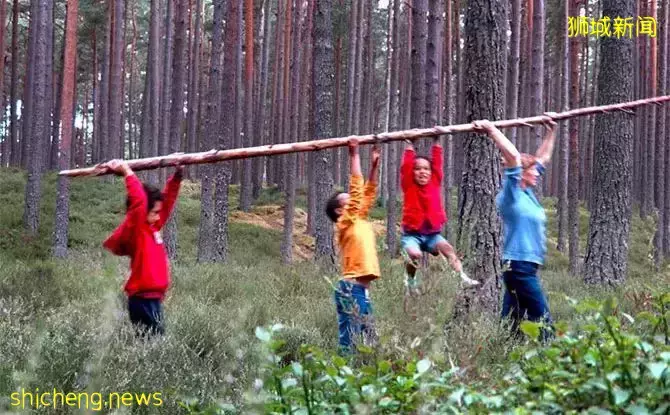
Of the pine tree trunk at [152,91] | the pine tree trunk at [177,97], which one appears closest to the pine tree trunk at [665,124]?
the pine tree trunk at [177,97]

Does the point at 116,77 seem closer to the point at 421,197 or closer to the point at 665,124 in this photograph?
the point at 421,197

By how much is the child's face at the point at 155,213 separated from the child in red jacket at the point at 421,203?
2.40 metres

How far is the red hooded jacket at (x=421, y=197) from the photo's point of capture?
275 inches

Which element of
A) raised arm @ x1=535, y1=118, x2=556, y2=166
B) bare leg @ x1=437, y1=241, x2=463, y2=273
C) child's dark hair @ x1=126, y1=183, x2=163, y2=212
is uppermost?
raised arm @ x1=535, y1=118, x2=556, y2=166

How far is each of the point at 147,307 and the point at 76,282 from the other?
412 cm

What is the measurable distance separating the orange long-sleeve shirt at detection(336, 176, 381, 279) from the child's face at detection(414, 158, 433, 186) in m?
0.89

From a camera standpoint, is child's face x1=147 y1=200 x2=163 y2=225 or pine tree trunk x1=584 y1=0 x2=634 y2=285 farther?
pine tree trunk x1=584 y1=0 x2=634 y2=285

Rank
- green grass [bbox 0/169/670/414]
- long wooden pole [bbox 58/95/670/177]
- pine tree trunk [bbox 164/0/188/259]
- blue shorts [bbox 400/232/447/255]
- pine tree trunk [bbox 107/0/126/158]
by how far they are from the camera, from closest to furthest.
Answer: green grass [bbox 0/169/670/414] → long wooden pole [bbox 58/95/670/177] → blue shorts [bbox 400/232/447/255] → pine tree trunk [bbox 164/0/188/259] → pine tree trunk [bbox 107/0/126/158]

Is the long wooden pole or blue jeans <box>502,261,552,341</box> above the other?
the long wooden pole

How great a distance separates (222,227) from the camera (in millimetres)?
15734

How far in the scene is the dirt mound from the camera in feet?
67.7

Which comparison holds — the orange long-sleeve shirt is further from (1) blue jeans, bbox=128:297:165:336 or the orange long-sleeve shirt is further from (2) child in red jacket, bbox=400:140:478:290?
(1) blue jeans, bbox=128:297:165:336

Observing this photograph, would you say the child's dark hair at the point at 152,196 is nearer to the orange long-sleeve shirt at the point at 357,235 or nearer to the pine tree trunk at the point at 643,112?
the orange long-sleeve shirt at the point at 357,235

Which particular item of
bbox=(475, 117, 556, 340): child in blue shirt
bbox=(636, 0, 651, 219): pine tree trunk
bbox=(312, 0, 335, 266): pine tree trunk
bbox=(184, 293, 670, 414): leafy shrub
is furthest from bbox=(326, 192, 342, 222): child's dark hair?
bbox=(636, 0, 651, 219): pine tree trunk
